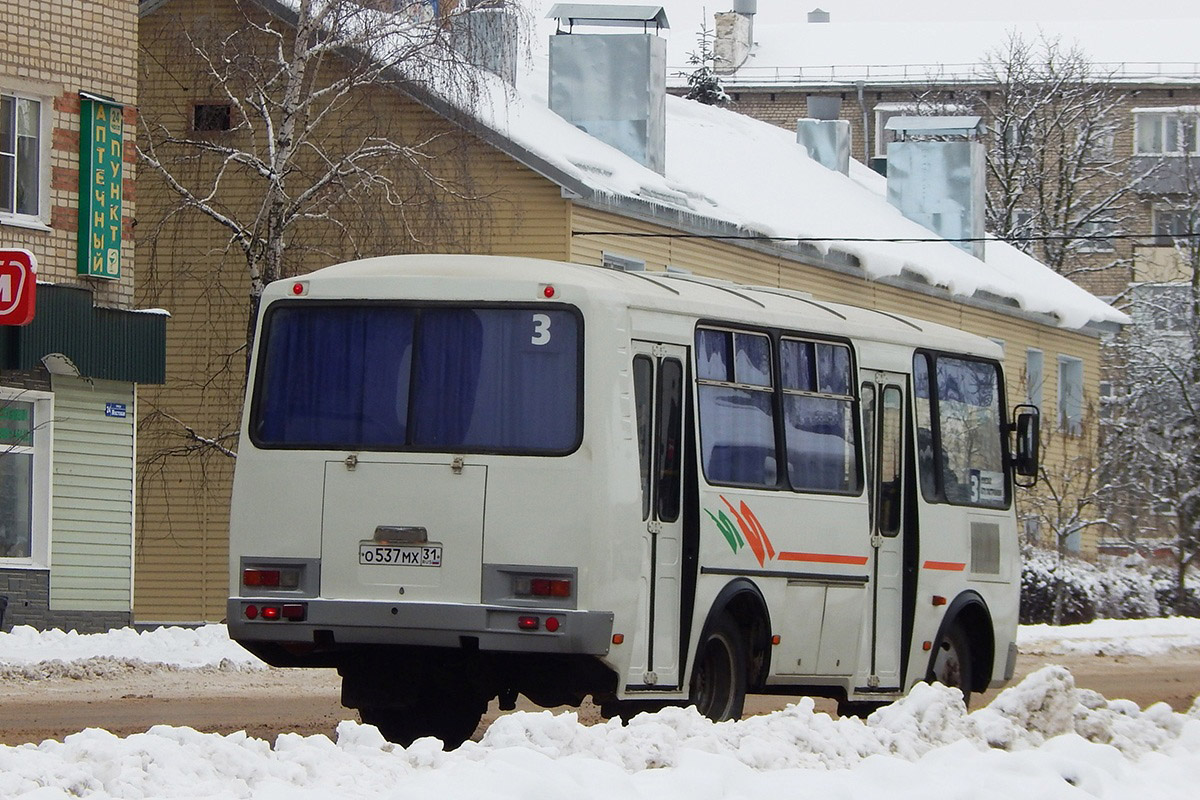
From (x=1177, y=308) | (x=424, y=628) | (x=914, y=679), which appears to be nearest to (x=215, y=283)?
(x=914, y=679)

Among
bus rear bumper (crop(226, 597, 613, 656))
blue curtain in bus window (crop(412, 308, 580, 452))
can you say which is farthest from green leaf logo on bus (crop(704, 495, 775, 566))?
bus rear bumper (crop(226, 597, 613, 656))

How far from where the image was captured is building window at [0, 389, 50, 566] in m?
26.9

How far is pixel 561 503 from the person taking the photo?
1284cm

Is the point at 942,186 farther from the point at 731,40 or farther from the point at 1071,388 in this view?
the point at 731,40

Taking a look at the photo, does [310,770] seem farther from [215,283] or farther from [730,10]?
[730,10]

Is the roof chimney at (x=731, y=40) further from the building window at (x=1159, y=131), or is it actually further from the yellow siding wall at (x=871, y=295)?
the yellow siding wall at (x=871, y=295)

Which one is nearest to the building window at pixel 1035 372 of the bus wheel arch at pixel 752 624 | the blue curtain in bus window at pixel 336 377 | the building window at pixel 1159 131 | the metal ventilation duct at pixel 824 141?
the metal ventilation duct at pixel 824 141

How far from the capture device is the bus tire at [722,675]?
→ 14.2m

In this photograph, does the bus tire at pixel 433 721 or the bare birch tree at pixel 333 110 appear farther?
the bare birch tree at pixel 333 110

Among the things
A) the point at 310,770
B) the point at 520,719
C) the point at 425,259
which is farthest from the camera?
the point at 425,259

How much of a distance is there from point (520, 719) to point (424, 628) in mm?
2452

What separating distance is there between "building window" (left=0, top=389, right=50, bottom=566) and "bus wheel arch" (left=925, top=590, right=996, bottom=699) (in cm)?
1296

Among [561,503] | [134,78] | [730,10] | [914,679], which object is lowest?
[914,679]

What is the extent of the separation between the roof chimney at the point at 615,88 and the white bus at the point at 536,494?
69.4 feet
